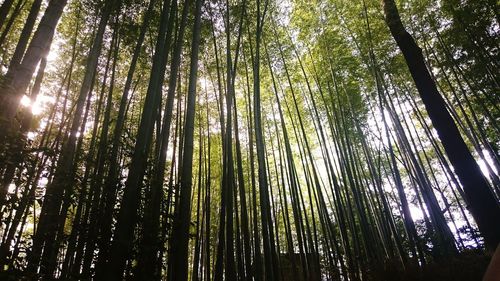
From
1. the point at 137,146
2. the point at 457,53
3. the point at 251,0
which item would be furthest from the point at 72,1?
the point at 457,53

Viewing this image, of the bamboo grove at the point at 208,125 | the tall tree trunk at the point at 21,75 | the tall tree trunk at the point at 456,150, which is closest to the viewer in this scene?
the tall tree trunk at the point at 21,75

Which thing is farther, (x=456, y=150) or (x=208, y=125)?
(x=208, y=125)

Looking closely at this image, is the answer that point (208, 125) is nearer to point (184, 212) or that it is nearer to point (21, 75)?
point (184, 212)

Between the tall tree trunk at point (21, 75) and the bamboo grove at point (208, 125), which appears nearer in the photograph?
the tall tree trunk at point (21, 75)

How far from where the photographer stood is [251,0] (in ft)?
19.6

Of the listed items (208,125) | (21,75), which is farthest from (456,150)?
(208,125)

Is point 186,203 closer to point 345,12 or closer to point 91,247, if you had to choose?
point 91,247

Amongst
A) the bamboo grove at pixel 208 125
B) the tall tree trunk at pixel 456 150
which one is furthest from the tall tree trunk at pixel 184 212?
the tall tree trunk at pixel 456 150

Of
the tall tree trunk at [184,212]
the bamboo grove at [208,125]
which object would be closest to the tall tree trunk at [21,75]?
the bamboo grove at [208,125]

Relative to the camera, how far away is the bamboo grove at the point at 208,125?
7.77ft

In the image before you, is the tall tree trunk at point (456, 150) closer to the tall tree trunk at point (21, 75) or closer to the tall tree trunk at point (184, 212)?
the tall tree trunk at point (184, 212)

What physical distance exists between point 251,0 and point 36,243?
5.41 metres

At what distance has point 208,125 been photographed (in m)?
6.41

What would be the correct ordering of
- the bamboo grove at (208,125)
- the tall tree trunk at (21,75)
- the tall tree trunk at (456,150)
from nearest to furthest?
the tall tree trunk at (21,75) < the tall tree trunk at (456,150) < the bamboo grove at (208,125)
